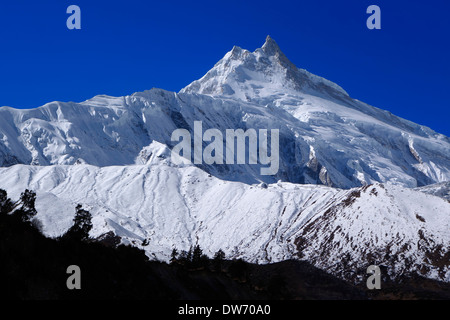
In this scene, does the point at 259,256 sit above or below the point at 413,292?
above

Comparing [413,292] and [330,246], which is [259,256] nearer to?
→ [330,246]

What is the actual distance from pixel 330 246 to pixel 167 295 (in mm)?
102461

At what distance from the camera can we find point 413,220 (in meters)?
180

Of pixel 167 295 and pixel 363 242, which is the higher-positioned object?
pixel 363 242

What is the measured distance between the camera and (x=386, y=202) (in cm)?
19100

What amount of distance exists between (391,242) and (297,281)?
4303cm
